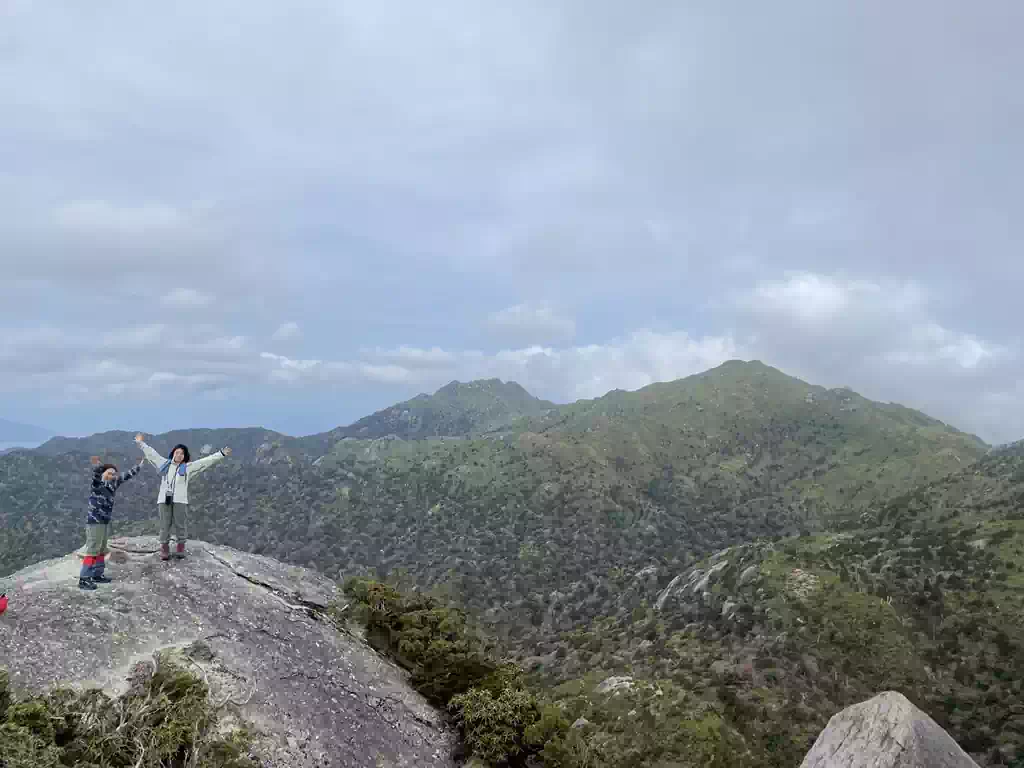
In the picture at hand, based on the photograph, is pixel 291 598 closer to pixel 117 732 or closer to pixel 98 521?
pixel 98 521

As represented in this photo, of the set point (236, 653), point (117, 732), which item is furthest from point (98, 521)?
point (117, 732)

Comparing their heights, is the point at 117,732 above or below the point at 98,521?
below

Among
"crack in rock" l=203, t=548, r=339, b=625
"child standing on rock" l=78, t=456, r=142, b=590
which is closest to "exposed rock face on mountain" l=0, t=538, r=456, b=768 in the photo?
"crack in rock" l=203, t=548, r=339, b=625

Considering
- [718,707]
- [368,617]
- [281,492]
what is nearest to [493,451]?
[281,492]

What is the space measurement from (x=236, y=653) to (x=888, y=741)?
1874 centimetres

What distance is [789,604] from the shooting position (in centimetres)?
5266

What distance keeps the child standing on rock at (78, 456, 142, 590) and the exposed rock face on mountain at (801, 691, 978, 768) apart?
2237 cm

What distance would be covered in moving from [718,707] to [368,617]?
A: 27026 millimetres

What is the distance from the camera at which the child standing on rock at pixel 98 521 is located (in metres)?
15.2

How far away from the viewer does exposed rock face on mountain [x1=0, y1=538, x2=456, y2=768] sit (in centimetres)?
1323

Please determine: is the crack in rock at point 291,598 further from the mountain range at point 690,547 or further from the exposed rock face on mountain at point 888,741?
the exposed rock face on mountain at point 888,741

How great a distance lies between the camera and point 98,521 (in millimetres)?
15383

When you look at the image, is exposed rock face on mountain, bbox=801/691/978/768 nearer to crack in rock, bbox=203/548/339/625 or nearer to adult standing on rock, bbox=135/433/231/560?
crack in rock, bbox=203/548/339/625

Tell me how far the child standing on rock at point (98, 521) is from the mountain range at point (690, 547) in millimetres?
18329
